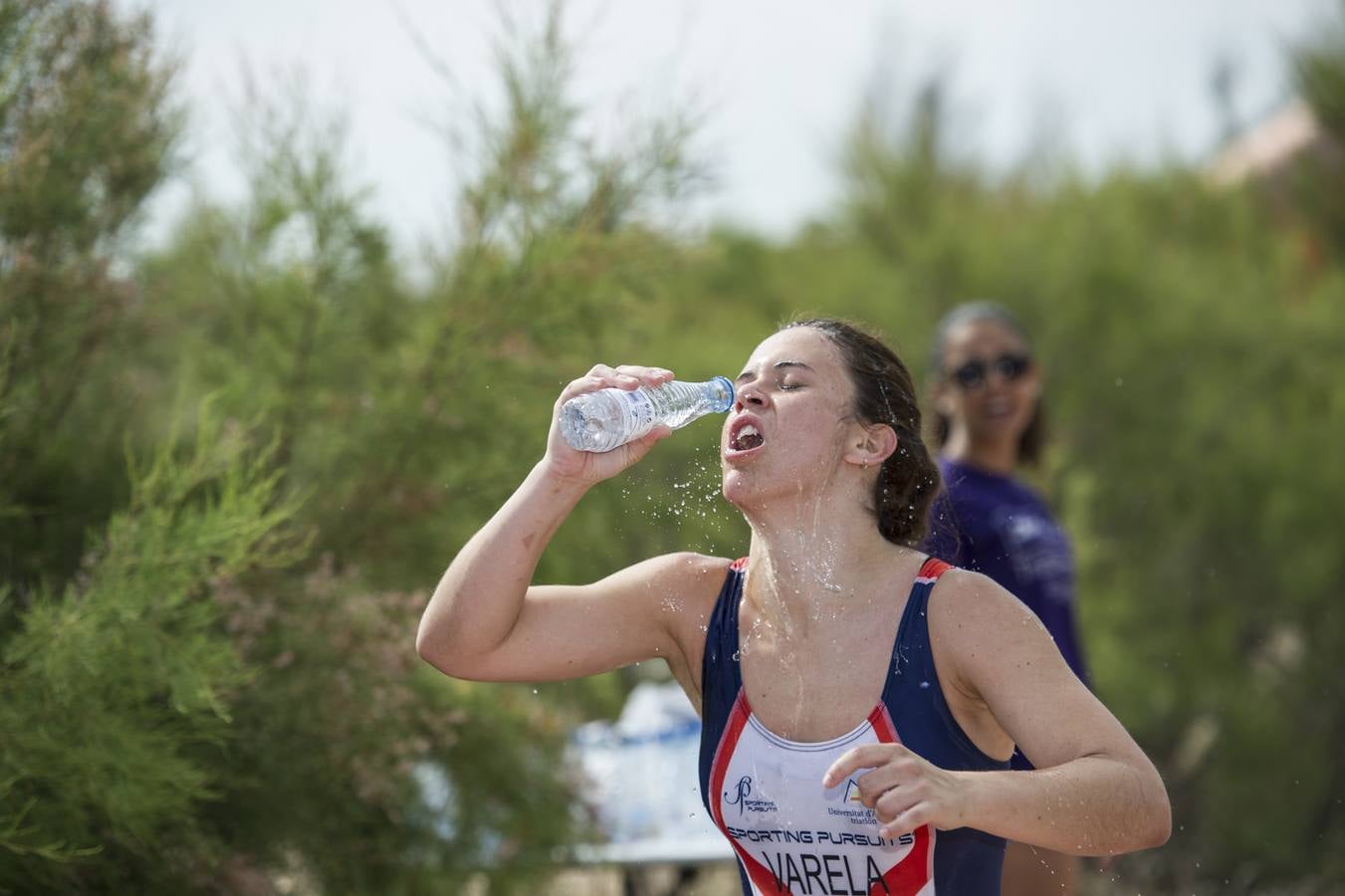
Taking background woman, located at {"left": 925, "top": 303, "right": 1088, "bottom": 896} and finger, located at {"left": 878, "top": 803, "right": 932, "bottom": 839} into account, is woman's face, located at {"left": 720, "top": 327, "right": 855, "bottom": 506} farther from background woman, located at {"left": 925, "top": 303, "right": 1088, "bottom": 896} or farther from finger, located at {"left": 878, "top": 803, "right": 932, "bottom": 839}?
finger, located at {"left": 878, "top": 803, "right": 932, "bottom": 839}

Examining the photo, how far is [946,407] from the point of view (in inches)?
189

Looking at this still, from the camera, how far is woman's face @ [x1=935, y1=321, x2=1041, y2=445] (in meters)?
4.65

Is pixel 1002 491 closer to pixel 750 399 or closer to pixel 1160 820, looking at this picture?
pixel 750 399

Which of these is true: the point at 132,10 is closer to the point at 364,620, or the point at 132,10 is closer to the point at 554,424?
the point at 364,620

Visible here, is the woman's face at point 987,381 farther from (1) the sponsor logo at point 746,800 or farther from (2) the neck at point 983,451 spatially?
(1) the sponsor logo at point 746,800

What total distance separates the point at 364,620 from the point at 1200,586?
23.5 feet

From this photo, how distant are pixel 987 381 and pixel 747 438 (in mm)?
2362

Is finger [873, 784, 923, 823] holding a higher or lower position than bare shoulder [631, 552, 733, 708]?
lower

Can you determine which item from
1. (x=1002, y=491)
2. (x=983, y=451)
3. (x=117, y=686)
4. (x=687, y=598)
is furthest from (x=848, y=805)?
(x=983, y=451)

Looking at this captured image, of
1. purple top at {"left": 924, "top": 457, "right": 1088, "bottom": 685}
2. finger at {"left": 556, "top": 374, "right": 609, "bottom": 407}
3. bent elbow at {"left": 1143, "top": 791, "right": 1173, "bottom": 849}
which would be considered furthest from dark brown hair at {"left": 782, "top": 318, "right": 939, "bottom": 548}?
purple top at {"left": 924, "top": 457, "right": 1088, "bottom": 685}

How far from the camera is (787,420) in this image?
255cm

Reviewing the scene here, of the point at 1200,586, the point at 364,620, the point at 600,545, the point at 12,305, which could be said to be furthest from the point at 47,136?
the point at 1200,586

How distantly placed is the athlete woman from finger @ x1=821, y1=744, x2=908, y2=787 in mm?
251

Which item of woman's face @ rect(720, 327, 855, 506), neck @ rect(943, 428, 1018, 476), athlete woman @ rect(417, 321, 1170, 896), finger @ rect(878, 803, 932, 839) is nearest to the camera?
finger @ rect(878, 803, 932, 839)
